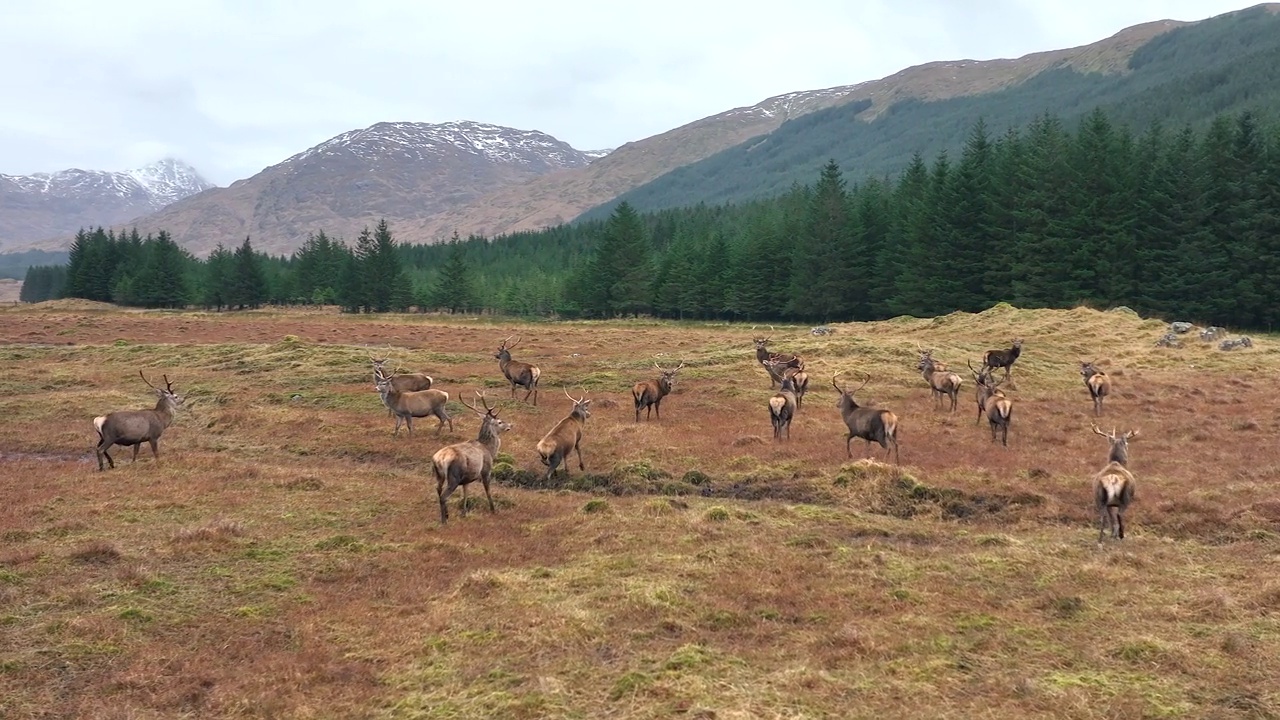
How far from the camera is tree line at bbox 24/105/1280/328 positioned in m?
56.2

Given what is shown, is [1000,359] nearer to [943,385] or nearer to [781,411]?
[943,385]

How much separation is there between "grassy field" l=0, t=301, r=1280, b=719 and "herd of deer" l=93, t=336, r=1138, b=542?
64cm

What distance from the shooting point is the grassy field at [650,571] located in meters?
8.25

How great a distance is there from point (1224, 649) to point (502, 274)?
413ft

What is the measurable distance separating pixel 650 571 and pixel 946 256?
6302 cm

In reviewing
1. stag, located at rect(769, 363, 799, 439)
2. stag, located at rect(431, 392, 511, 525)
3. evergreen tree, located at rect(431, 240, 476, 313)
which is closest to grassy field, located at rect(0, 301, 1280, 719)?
stag, located at rect(769, 363, 799, 439)

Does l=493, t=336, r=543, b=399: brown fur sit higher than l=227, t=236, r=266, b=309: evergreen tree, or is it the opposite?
l=227, t=236, r=266, b=309: evergreen tree

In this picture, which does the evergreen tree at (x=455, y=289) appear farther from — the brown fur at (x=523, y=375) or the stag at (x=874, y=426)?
the stag at (x=874, y=426)

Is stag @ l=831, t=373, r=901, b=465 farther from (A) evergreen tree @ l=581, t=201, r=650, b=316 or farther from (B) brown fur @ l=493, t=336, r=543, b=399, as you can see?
(A) evergreen tree @ l=581, t=201, r=650, b=316

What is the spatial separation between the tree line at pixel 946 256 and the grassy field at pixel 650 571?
36514 mm

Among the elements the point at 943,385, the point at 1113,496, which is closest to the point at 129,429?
the point at 1113,496

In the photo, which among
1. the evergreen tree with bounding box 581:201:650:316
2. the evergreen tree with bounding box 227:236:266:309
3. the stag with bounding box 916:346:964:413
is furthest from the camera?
the evergreen tree with bounding box 227:236:266:309

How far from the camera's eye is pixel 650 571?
39.2ft

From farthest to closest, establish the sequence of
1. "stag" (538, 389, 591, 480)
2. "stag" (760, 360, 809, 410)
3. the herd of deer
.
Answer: "stag" (760, 360, 809, 410)
"stag" (538, 389, 591, 480)
the herd of deer
